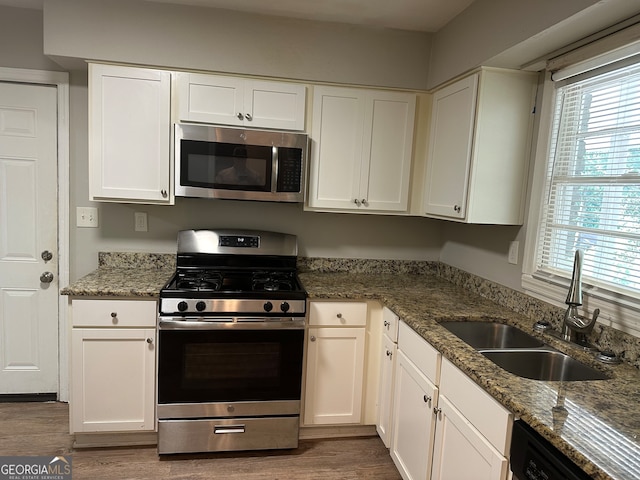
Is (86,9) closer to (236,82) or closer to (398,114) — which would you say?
(236,82)

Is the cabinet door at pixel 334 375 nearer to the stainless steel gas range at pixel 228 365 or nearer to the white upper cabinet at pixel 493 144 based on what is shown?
the stainless steel gas range at pixel 228 365

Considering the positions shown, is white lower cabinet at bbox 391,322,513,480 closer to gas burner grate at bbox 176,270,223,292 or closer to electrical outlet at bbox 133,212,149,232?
gas burner grate at bbox 176,270,223,292

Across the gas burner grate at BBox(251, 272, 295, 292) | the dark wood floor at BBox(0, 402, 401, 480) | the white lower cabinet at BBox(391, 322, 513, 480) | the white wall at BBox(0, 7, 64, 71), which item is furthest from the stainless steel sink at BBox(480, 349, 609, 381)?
the white wall at BBox(0, 7, 64, 71)

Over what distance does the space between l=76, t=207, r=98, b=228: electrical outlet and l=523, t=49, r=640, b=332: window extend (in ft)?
8.28

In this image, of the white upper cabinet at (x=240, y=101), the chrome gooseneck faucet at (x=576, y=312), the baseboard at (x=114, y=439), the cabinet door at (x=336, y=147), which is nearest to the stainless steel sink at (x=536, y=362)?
the chrome gooseneck faucet at (x=576, y=312)

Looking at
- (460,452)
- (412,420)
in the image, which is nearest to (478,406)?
(460,452)

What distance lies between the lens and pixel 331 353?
2.31m

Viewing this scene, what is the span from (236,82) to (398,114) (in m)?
0.97

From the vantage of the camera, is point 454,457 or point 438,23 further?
point 438,23

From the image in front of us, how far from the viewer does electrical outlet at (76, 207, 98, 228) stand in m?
2.57

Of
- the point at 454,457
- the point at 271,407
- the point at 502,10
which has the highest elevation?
the point at 502,10

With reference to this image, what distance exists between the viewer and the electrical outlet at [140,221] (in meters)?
2.61

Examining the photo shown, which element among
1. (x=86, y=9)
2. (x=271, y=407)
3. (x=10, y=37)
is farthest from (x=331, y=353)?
(x=10, y=37)

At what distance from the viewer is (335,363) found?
91.4 inches
